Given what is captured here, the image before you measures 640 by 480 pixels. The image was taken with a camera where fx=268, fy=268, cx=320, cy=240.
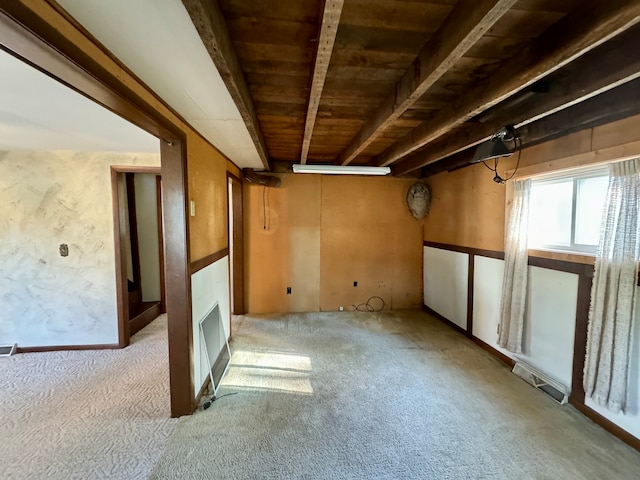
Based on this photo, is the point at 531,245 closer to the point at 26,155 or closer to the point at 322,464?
the point at 322,464

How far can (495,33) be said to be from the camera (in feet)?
4.13

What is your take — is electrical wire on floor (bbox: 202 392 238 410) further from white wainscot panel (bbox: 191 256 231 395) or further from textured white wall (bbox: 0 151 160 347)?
textured white wall (bbox: 0 151 160 347)

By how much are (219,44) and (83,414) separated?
2.67 m

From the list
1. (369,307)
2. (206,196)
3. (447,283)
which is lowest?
(369,307)

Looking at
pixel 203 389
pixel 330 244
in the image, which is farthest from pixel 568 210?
pixel 203 389

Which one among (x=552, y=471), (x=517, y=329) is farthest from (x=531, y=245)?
(x=552, y=471)

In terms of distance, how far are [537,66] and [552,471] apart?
2237 millimetres

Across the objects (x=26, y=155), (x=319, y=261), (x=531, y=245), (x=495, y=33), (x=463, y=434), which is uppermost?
(x=495, y=33)

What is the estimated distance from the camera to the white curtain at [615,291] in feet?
5.76

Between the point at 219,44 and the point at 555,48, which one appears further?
the point at 555,48

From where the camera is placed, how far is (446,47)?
1195 millimetres

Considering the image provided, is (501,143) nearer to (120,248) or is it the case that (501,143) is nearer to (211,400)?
(211,400)

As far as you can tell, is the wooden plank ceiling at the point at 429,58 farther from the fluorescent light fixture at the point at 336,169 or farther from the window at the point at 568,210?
the fluorescent light fixture at the point at 336,169

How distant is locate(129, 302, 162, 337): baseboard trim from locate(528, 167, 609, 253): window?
4.60m
